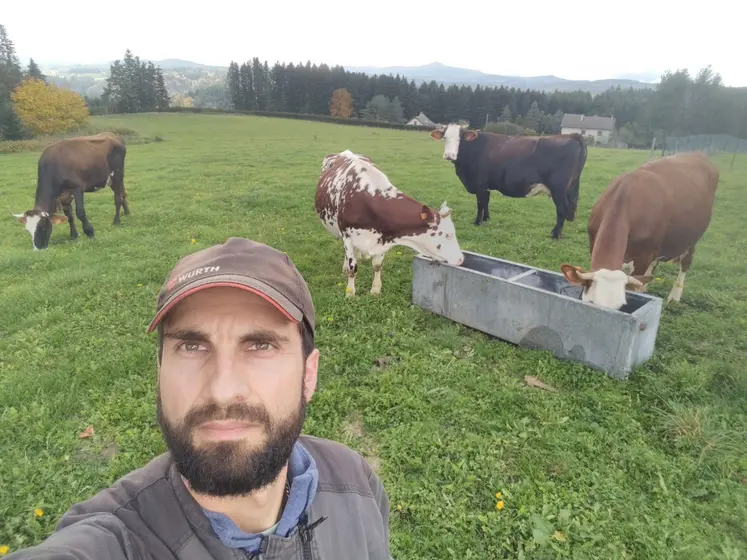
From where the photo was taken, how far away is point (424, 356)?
533cm

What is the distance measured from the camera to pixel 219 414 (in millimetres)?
1368

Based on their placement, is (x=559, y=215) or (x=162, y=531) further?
(x=559, y=215)

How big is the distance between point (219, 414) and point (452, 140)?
37.6ft

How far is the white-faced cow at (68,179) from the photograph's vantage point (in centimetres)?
915

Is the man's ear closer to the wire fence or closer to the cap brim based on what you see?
the cap brim

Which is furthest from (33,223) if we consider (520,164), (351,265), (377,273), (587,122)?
Answer: (587,122)

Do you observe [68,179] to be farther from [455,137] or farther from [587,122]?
[587,122]

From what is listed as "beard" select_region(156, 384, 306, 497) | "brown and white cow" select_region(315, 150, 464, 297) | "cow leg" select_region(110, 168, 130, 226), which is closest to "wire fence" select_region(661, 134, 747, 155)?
"brown and white cow" select_region(315, 150, 464, 297)

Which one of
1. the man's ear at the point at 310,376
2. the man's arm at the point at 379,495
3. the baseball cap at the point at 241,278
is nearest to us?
the baseball cap at the point at 241,278

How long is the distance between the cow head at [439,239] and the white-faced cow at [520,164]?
478 centimetres

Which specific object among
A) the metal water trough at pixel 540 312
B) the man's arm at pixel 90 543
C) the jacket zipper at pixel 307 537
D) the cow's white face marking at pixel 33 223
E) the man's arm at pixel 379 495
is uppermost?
the man's arm at pixel 90 543

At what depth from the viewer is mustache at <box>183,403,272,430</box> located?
137 centimetres

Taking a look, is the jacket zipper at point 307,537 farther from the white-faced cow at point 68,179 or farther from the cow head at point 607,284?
the white-faced cow at point 68,179

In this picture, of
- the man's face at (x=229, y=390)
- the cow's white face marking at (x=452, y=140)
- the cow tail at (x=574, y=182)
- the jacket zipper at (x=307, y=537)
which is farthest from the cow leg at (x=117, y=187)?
the jacket zipper at (x=307, y=537)
